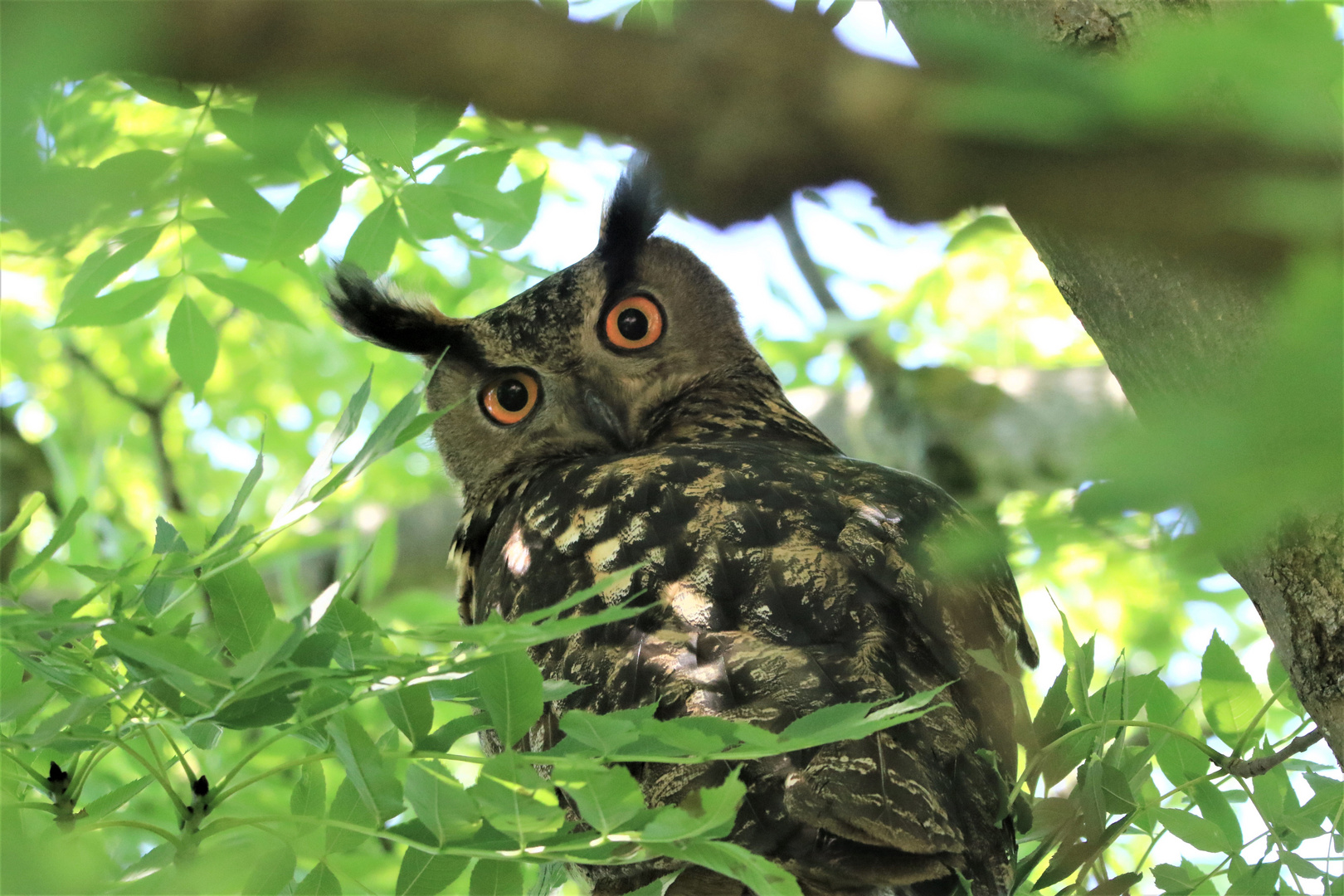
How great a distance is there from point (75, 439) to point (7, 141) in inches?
269

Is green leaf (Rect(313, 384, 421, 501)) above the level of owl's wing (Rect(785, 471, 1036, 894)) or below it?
above

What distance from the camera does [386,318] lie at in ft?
14.2

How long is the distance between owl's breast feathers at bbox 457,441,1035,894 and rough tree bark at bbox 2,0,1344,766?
0.98 meters

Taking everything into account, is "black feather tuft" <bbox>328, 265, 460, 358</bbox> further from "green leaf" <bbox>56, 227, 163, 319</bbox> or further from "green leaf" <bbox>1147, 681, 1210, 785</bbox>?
"green leaf" <bbox>1147, 681, 1210, 785</bbox>

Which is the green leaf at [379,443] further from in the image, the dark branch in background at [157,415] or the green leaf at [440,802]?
the dark branch in background at [157,415]

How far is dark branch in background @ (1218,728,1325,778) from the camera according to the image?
73.4 inches

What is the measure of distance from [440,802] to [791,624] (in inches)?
39.3

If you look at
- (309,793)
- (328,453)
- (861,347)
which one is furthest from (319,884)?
(861,347)

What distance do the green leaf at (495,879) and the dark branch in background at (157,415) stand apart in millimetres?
5100

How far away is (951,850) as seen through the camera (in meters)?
1.79

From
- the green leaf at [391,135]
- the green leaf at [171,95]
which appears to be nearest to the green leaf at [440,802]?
the green leaf at [391,135]

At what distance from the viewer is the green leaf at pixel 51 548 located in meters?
1.24

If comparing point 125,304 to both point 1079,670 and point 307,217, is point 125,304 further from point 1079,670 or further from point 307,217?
point 1079,670

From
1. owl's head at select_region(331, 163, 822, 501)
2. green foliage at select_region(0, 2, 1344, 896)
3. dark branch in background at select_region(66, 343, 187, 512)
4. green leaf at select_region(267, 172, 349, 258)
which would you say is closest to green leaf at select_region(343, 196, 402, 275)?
green foliage at select_region(0, 2, 1344, 896)
